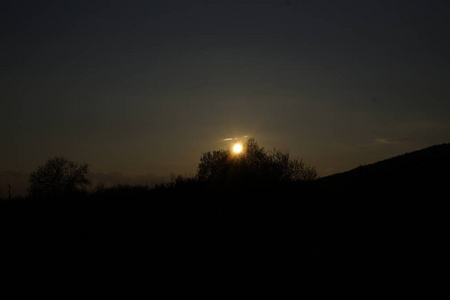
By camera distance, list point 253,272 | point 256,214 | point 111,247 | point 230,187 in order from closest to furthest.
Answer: point 253,272 < point 111,247 < point 256,214 < point 230,187

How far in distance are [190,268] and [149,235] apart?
115 inches

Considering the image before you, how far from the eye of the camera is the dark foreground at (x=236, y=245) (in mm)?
10062

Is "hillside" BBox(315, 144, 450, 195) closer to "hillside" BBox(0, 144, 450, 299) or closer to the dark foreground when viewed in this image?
"hillside" BBox(0, 144, 450, 299)

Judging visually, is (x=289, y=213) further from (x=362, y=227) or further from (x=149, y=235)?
(x=149, y=235)

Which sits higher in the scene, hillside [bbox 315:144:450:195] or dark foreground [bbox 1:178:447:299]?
hillside [bbox 315:144:450:195]

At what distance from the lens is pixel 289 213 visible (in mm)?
14617

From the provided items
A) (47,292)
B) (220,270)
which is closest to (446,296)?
(220,270)

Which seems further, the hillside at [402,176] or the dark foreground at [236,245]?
the hillside at [402,176]

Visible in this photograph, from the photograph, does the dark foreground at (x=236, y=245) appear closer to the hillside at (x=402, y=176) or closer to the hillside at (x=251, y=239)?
the hillside at (x=251, y=239)

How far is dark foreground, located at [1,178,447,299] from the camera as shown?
10.1 m

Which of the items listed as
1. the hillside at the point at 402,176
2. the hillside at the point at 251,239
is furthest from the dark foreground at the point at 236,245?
the hillside at the point at 402,176

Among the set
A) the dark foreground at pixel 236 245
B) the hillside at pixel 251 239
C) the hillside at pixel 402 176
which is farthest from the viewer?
the hillside at pixel 402 176

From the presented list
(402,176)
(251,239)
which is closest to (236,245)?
(251,239)

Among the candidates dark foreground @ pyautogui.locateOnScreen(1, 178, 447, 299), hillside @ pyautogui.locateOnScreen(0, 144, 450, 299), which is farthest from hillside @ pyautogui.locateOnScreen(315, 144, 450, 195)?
dark foreground @ pyautogui.locateOnScreen(1, 178, 447, 299)
